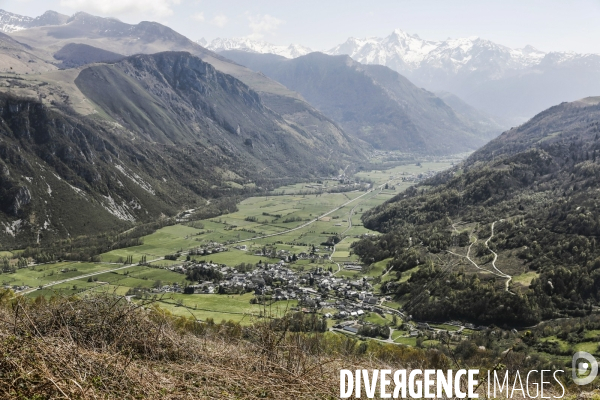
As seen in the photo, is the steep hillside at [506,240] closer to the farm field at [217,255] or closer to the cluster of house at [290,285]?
the cluster of house at [290,285]

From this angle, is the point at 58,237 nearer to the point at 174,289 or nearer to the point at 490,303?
the point at 174,289

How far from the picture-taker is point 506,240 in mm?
96438

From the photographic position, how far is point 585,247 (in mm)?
81562

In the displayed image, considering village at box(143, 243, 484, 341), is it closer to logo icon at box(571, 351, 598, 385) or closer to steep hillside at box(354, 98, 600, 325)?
steep hillside at box(354, 98, 600, 325)

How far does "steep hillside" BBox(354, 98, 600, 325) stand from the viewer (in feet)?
237

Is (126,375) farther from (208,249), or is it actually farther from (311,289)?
(208,249)

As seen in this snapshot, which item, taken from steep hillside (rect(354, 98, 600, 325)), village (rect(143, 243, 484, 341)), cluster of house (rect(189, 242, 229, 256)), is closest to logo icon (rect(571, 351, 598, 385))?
village (rect(143, 243, 484, 341))

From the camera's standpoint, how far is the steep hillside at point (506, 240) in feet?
237

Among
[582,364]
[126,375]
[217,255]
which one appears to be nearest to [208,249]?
[217,255]

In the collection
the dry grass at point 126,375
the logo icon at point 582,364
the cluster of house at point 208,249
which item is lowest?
the cluster of house at point 208,249

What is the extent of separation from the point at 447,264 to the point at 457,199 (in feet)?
184

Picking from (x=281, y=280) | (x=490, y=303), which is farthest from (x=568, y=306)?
(x=281, y=280)

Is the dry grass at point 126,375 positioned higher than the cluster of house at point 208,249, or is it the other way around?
the dry grass at point 126,375

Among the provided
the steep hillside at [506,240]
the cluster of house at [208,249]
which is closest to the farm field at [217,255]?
the cluster of house at [208,249]
